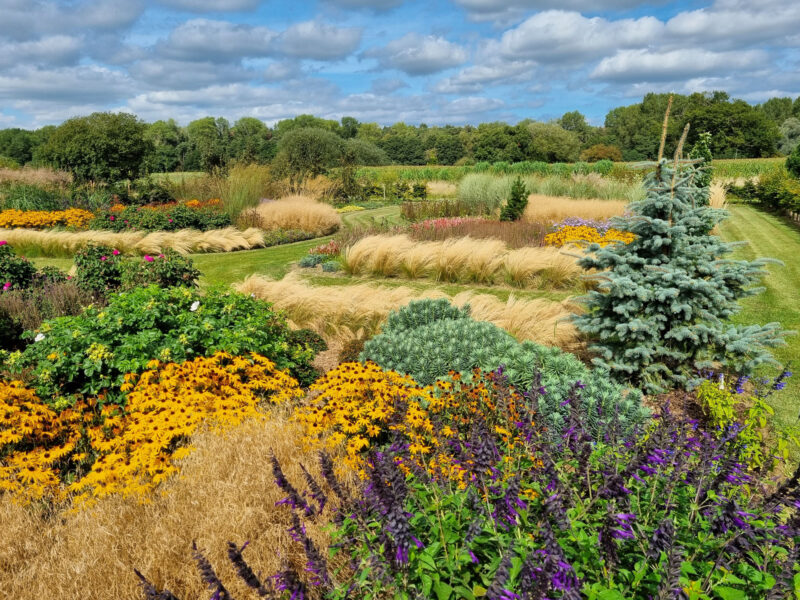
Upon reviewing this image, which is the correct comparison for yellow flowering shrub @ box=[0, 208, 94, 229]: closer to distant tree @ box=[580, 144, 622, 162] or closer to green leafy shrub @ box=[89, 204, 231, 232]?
green leafy shrub @ box=[89, 204, 231, 232]

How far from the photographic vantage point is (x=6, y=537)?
273cm

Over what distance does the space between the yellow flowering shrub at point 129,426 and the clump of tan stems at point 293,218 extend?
455 inches

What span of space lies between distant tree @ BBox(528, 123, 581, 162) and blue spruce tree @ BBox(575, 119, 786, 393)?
168ft

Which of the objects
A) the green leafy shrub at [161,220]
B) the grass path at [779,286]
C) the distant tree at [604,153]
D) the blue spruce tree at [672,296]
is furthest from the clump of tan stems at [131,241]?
the distant tree at [604,153]

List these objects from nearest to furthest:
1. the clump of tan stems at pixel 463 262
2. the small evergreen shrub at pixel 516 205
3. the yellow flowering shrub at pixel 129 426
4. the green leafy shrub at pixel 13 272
Answer: the yellow flowering shrub at pixel 129 426 → the green leafy shrub at pixel 13 272 → the clump of tan stems at pixel 463 262 → the small evergreen shrub at pixel 516 205

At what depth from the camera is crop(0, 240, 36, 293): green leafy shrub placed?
743 centimetres

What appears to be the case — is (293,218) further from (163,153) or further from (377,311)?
(163,153)

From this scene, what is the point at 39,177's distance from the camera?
20156mm

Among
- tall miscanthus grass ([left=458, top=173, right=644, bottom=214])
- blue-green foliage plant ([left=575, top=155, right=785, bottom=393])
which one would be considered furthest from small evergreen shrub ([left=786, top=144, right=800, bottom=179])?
blue-green foliage plant ([left=575, top=155, right=785, bottom=393])

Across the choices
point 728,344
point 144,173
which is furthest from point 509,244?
point 144,173

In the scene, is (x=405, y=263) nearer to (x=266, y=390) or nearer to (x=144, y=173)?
(x=266, y=390)

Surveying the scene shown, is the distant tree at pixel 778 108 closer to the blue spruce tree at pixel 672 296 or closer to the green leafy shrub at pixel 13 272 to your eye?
the blue spruce tree at pixel 672 296

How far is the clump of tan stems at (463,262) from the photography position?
877 cm

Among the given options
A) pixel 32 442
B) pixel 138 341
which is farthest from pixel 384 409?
pixel 32 442
